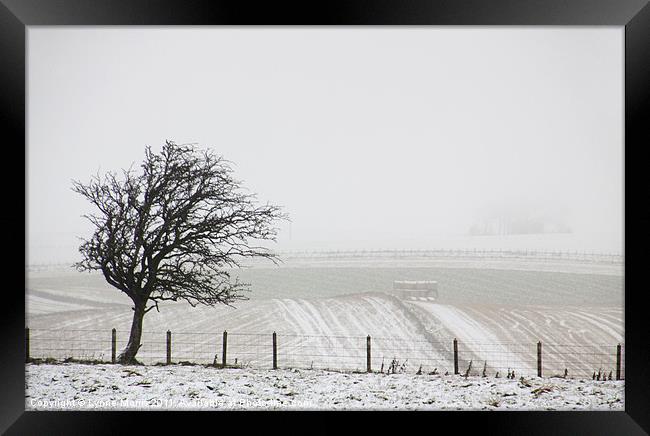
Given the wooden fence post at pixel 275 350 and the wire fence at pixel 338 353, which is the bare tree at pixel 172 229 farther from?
the wooden fence post at pixel 275 350

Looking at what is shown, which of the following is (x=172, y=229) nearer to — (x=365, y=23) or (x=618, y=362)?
(x=365, y=23)

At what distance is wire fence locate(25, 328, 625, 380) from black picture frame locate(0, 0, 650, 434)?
0.21 m

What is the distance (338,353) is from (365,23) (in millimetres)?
2188

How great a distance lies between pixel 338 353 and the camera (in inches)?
119

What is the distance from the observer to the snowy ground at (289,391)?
9.64ft

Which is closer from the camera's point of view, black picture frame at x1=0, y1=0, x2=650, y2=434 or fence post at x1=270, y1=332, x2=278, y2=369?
black picture frame at x1=0, y1=0, x2=650, y2=434

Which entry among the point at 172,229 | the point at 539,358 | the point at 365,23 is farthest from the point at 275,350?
the point at 365,23

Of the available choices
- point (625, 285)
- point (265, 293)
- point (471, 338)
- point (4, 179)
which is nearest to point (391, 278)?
point (471, 338)

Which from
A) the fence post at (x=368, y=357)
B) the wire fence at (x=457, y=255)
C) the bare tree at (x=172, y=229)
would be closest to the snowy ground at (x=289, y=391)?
the fence post at (x=368, y=357)

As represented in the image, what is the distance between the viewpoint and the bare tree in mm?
3014

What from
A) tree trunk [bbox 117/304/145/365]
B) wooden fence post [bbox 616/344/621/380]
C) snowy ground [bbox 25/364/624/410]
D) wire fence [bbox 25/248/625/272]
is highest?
wire fence [bbox 25/248/625/272]

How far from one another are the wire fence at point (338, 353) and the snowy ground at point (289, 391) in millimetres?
64

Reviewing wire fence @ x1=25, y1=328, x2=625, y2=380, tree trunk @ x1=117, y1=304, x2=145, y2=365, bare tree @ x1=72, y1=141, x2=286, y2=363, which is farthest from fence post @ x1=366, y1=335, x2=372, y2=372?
tree trunk @ x1=117, y1=304, x2=145, y2=365

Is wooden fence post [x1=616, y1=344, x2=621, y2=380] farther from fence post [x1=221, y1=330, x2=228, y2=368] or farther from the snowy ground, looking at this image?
fence post [x1=221, y1=330, x2=228, y2=368]
